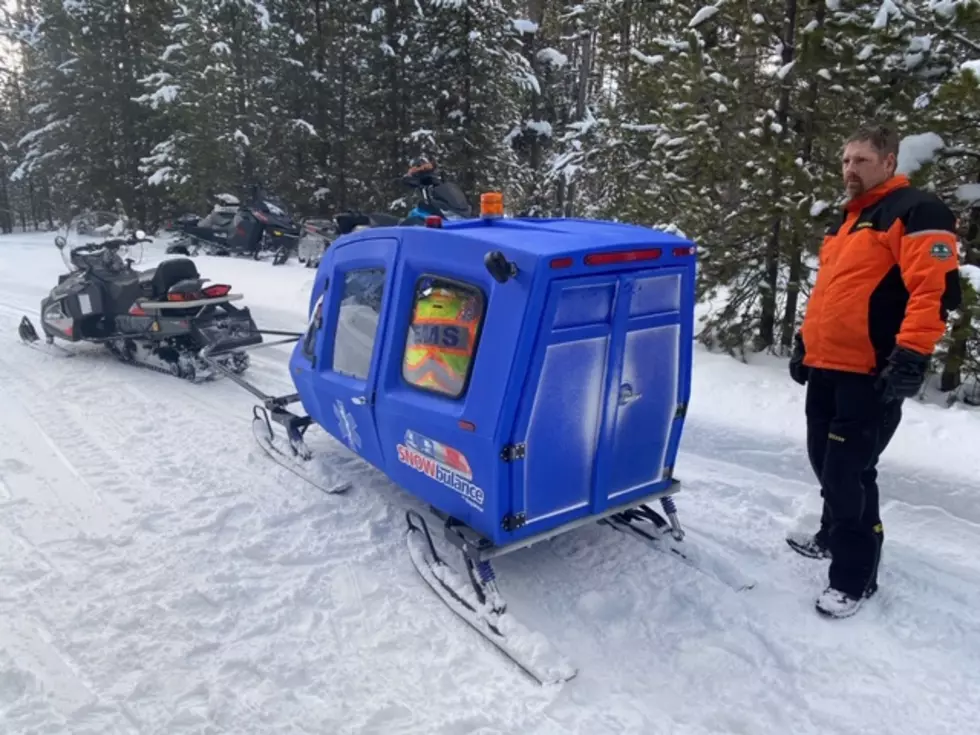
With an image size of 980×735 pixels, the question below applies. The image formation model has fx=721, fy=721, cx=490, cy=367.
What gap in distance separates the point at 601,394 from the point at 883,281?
127 cm

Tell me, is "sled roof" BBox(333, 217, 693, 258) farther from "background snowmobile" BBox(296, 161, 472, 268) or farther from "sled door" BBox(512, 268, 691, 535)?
"background snowmobile" BBox(296, 161, 472, 268)

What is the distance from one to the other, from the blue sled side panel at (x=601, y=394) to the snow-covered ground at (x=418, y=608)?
51 cm

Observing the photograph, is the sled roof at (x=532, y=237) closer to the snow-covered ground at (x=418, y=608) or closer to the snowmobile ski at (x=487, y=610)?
the snowmobile ski at (x=487, y=610)

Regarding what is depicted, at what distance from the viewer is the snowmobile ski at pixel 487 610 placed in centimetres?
291

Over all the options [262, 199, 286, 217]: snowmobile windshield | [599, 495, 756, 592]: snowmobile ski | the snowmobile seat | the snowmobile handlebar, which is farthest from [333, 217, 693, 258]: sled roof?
[262, 199, 286, 217]: snowmobile windshield

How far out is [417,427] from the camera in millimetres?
3461

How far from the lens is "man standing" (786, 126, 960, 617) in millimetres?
2842

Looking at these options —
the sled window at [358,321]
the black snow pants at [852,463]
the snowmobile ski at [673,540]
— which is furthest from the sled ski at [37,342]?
the black snow pants at [852,463]

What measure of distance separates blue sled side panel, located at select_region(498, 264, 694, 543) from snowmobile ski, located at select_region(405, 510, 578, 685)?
0.93 ft

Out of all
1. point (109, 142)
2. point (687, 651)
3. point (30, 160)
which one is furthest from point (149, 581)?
point (30, 160)

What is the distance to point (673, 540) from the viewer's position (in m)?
3.86

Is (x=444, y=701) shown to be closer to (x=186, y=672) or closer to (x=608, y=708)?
(x=608, y=708)

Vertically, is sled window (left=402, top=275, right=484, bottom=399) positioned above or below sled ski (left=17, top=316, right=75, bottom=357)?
above

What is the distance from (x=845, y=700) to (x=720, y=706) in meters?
0.50
